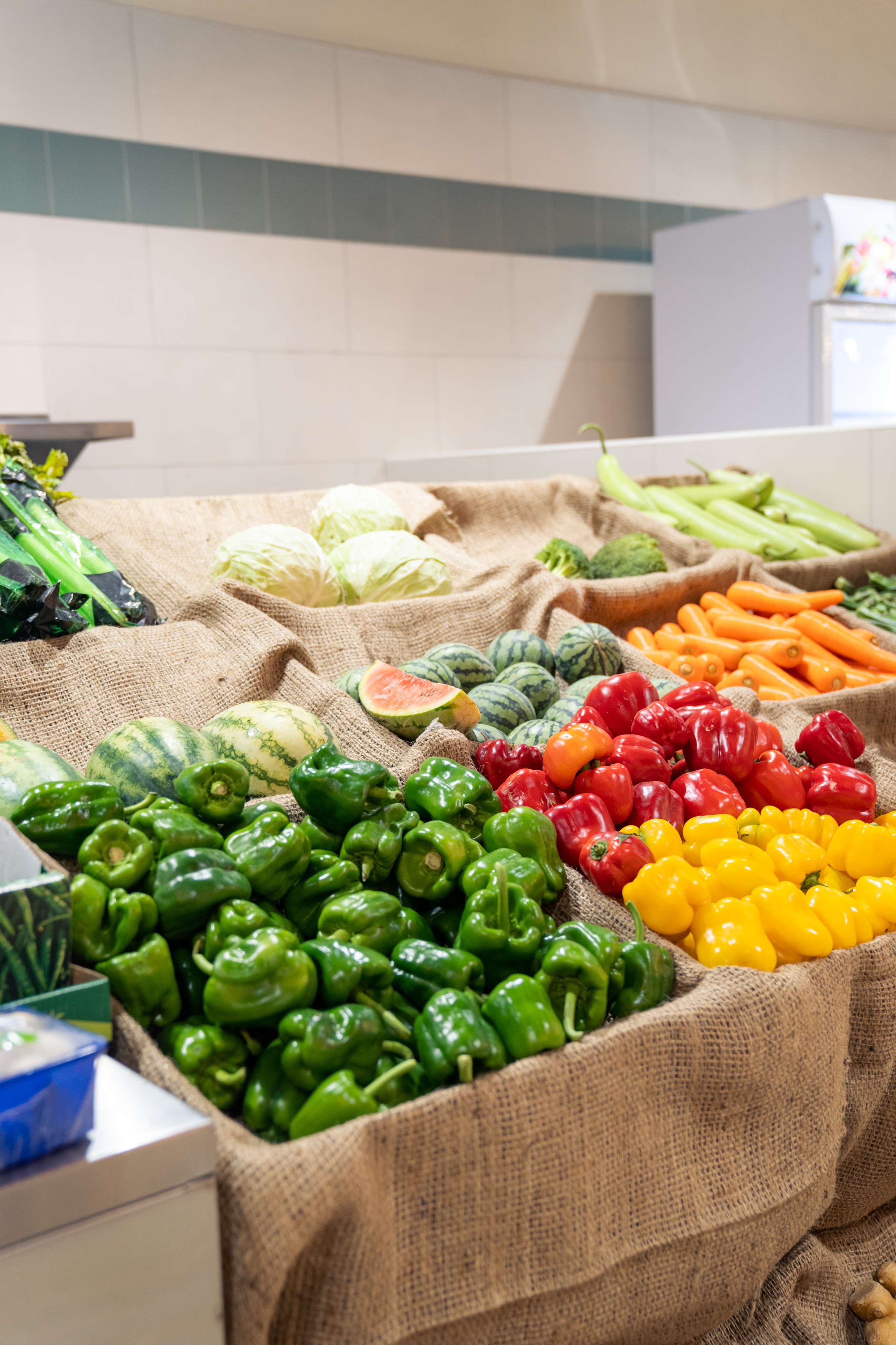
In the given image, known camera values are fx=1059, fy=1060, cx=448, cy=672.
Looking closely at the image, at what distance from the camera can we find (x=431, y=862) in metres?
1.42

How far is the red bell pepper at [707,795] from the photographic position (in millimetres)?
1760

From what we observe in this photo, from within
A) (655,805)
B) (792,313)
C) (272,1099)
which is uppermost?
(792,313)

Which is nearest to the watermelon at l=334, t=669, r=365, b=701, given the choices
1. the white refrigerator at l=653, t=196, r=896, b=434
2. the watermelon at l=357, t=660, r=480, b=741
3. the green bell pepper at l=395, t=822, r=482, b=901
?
the watermelon at l=357, t=660, r=480, b=741

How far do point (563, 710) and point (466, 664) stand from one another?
0.89 feet

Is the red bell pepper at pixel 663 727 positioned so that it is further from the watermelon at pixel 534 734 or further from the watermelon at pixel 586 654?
the watermelon at pixel 586 654

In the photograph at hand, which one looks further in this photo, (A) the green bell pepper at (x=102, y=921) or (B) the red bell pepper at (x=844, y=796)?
(B) the red bell pepper at (x=844, y=796)

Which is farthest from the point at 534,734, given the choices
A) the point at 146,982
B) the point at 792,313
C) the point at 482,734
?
the point at 792,313

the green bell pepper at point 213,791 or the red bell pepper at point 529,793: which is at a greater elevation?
the green bell pepper at point 213,791

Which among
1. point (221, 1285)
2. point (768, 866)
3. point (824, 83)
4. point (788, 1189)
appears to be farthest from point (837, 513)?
point (824, 83)

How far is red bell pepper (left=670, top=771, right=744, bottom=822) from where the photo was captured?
5.77 ft

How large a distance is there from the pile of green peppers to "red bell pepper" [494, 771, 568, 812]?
0.16 metres

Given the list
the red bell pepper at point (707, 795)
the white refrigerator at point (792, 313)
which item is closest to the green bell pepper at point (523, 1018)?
the red bell pepper at point (707, 795)

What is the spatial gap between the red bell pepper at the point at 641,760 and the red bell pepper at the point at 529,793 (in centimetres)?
11

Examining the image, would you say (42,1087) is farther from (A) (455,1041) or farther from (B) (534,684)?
(B) (534,684)
